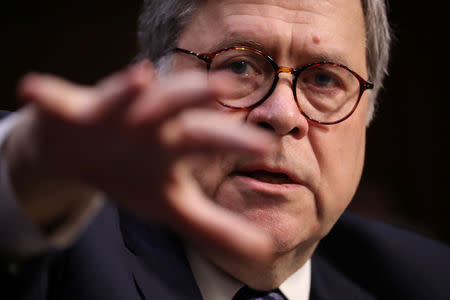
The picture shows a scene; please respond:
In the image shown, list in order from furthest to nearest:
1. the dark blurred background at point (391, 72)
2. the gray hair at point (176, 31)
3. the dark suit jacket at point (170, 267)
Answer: the dark blurred background at point (391, 72)
the gray hair at point (176, 31)
the dark suit jacket at point (170, 267)

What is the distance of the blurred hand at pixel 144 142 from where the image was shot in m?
0.46

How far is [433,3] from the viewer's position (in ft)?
8.18

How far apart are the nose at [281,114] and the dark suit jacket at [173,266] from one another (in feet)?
1.07

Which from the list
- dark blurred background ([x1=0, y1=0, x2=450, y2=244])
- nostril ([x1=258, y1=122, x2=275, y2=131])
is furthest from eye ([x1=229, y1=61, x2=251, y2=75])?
dark blurred background ([x1=0, y1=0, x2=450, y2=244])

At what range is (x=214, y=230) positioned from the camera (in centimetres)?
48

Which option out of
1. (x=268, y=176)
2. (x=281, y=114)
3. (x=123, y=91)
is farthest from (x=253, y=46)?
(x=123, y=91)

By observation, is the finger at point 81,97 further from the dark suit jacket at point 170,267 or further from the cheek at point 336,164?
the cheek at point 336,164

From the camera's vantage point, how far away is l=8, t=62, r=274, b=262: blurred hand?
18.2 inches

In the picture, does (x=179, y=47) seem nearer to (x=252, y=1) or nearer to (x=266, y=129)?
(x=252, y=1)

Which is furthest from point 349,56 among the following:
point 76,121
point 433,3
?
point 433,3

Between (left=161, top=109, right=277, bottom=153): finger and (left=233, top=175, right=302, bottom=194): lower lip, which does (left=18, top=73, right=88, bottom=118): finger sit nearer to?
(left=161, top=109, right=277, bottom=153): finger

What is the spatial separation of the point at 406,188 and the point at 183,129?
8.13 feet

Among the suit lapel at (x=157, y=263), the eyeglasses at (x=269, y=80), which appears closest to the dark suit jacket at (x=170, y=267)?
the suit lapel at (x=157, y=263)

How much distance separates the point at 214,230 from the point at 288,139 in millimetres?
489
